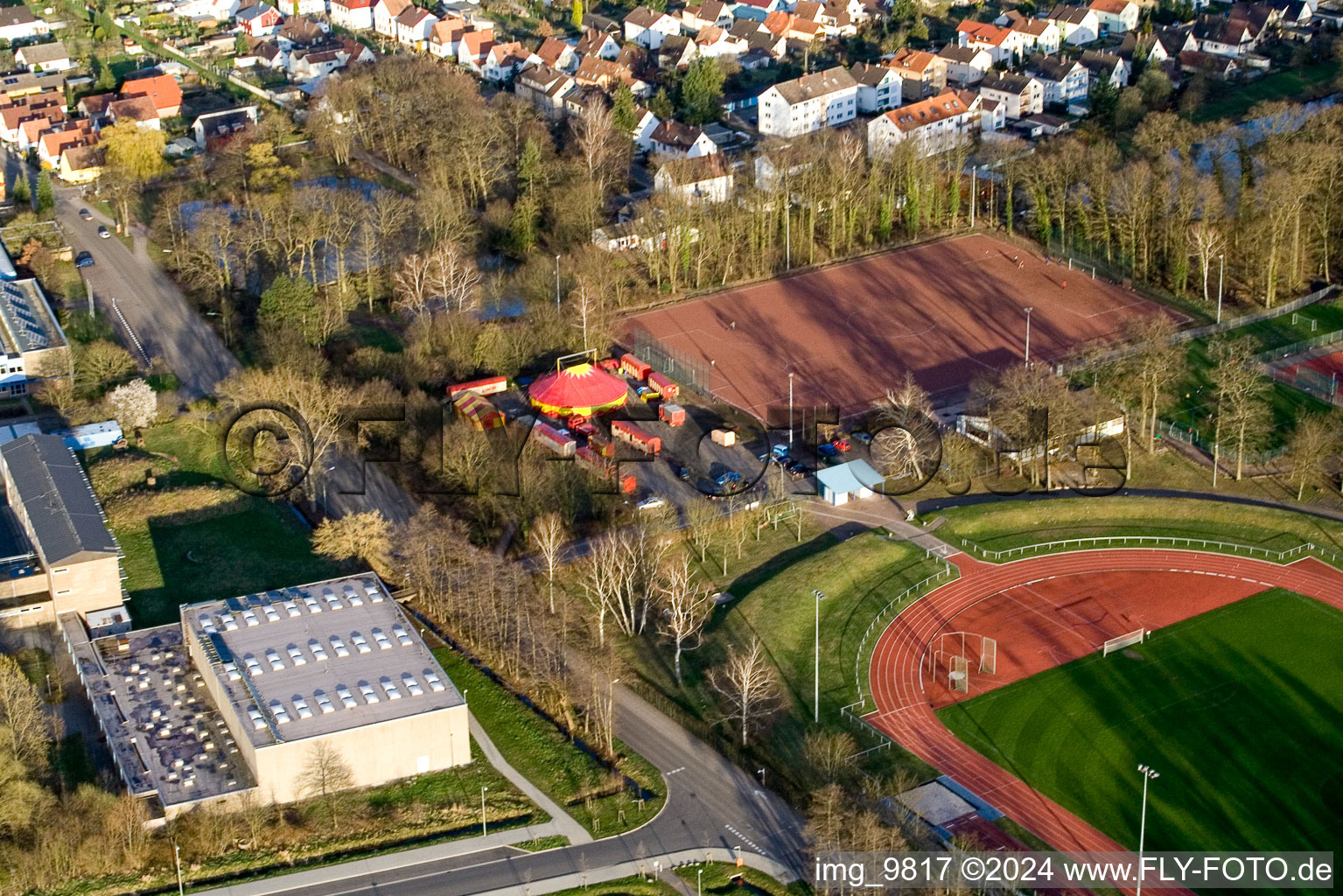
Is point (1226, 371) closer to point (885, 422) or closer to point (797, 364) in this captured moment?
point (885, 422)

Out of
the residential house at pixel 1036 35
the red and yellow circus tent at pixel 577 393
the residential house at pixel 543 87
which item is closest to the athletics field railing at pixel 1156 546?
the red and yellow circus tent at pixel 577 393

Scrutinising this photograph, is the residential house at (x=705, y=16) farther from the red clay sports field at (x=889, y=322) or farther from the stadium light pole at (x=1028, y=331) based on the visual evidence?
the stadium light pole at (x=1028, y=331)

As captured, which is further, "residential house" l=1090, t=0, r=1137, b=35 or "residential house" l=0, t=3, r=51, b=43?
"residential house" l=0, t=3, r=51, b=43

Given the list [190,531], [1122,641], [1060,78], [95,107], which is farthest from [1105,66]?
[190,531]

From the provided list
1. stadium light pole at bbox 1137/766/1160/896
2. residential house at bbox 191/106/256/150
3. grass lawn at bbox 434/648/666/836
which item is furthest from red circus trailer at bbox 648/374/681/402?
residential house at bbox 191/106/256/150

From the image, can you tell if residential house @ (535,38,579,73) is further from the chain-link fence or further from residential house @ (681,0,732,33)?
the chain-link fence

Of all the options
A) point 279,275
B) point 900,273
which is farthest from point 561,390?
point 900,273
